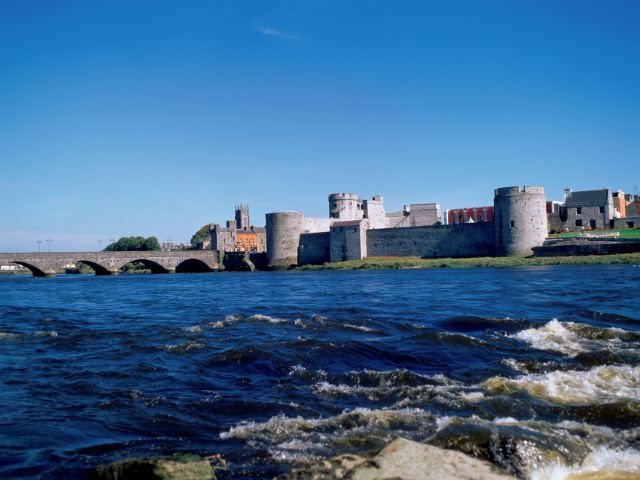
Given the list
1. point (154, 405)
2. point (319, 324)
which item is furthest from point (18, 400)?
point (319, 324)

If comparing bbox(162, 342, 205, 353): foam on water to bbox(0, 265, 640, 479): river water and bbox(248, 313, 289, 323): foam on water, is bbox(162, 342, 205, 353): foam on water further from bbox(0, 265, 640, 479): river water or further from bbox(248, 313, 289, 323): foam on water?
bbox(248, 313, 289, 323): foam on water

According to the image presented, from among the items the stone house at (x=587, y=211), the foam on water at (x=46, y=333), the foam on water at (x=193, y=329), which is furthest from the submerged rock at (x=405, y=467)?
the stone house at (x=587, y=211)

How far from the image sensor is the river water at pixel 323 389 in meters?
5.71

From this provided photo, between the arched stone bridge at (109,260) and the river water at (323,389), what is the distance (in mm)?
44730

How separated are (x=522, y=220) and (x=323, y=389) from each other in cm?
4620

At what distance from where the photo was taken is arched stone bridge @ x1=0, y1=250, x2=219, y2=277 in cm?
5750

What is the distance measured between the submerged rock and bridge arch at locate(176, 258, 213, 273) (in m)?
67.1

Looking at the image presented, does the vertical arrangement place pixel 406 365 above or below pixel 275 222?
below

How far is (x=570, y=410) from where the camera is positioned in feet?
22.7

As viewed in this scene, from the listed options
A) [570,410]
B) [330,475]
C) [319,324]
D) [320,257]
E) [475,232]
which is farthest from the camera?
[320,257]

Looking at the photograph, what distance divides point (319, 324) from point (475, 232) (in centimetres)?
4361

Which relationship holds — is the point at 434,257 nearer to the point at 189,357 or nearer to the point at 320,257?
the point at 320,257

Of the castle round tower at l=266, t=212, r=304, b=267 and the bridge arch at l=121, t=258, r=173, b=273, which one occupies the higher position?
the castle round tower at l=266, t=212, r=304, b=267

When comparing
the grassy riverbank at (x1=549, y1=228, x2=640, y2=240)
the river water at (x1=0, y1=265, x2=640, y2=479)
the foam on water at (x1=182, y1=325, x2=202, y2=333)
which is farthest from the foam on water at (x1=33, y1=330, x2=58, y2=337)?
the grassy riverbank at (x1=549, y1=228, x2=640, y2=240)
